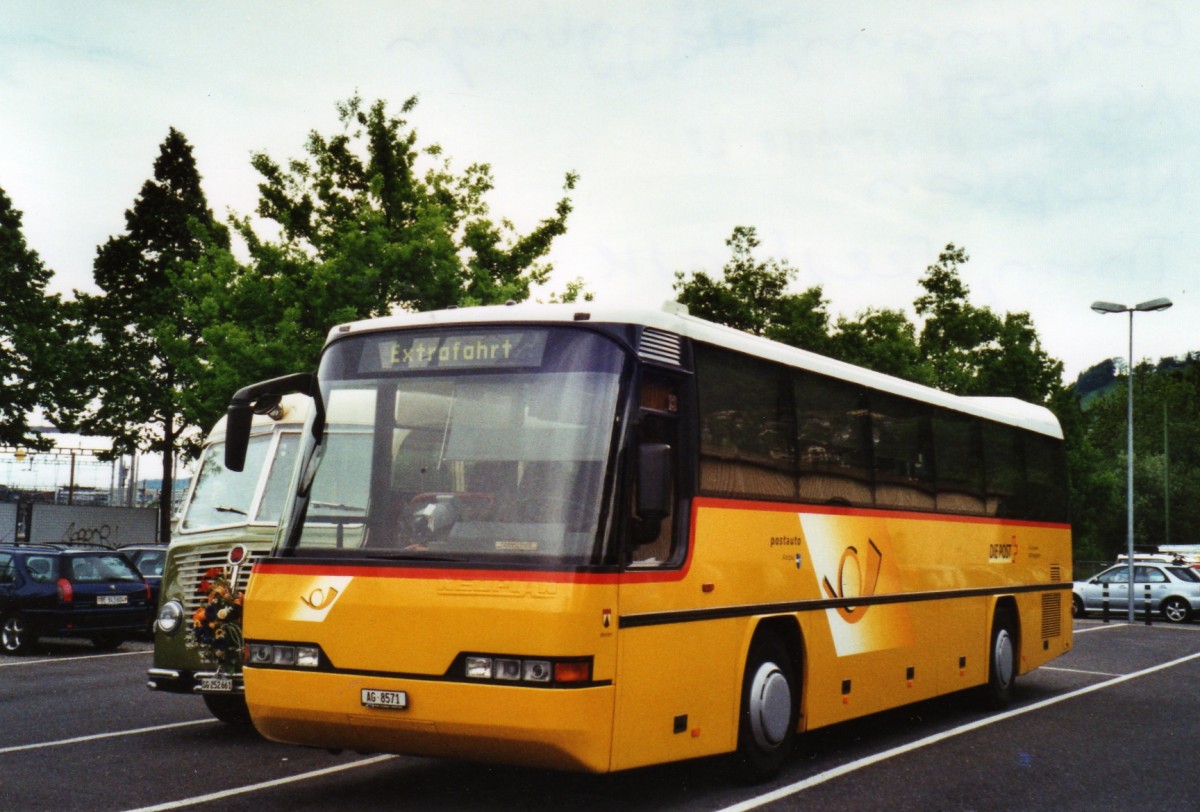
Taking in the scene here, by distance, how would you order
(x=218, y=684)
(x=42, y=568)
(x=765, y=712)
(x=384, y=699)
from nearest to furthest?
1. (x=384, y=699)
2. (x=765, y=712)
3. (x=218, y=684)
4. (x=42, y=568)

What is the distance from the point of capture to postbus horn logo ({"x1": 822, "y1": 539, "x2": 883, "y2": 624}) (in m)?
10.3

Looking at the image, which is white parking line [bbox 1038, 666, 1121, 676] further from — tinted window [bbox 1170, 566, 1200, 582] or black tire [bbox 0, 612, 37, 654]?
tinted window [bbox 1170, 566, 1200, 582]

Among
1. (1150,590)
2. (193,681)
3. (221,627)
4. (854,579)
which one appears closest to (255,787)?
(221,627)

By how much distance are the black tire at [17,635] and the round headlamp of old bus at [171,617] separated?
10.4 metres

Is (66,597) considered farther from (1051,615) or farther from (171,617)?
(1051,615)

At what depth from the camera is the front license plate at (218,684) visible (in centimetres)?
1035

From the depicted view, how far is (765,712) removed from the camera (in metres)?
8.96

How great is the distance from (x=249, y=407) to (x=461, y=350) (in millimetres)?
1318

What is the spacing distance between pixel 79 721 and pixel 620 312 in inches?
280

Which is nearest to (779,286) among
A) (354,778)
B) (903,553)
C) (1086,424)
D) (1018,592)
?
(1086,424)

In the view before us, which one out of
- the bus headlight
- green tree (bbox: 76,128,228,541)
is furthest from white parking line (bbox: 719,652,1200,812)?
green tree (bbox: 76,128,228,541)

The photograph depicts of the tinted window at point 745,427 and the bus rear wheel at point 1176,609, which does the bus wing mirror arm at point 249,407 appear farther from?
the bus rear wheel at point 1176,609

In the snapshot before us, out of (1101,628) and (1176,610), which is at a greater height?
(1176,610)

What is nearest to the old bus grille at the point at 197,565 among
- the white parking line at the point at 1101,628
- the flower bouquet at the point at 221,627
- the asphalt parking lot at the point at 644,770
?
the flower bouquet at the point at 221,627
